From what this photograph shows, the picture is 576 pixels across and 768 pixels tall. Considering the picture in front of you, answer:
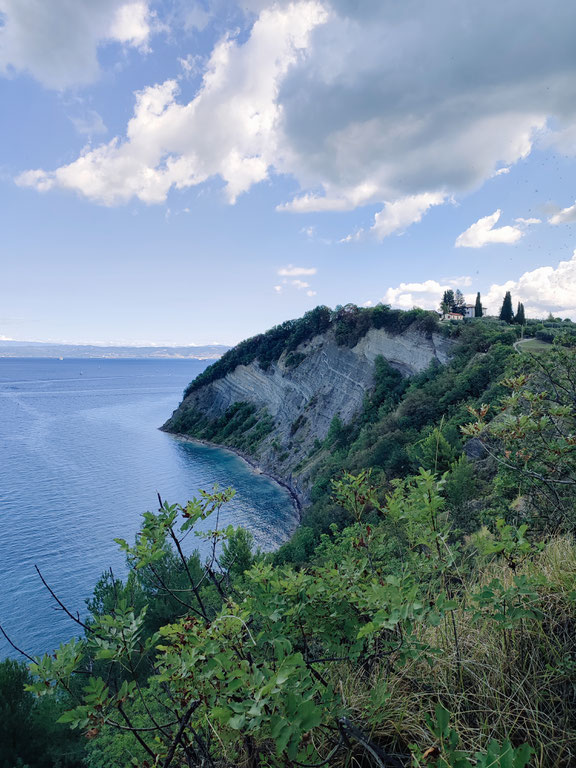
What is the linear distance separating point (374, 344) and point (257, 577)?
4720 cm

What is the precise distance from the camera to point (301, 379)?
5756cm

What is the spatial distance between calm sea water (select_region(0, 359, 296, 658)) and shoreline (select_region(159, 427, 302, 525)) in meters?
0.76

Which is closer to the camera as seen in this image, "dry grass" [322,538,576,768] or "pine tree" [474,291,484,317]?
"dry grass" [322,538,576,768]

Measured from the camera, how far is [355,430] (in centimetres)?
4409

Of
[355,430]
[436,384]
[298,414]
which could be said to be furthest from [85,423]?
[436,384]

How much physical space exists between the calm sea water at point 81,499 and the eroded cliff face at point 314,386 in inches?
170

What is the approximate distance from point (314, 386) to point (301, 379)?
114 inches

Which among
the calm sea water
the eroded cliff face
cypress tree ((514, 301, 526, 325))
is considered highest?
cypress tree ((514, 301, 526, 325))

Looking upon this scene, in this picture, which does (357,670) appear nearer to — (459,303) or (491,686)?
(491,686)

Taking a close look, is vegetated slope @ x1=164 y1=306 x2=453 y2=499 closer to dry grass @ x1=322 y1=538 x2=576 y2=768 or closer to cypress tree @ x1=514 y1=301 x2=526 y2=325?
cypress tree @ x1=514 y1=301 x2=526 y2=325

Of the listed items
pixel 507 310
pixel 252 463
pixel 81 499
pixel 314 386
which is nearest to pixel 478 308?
pixel 507 310

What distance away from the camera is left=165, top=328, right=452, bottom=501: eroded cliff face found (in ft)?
147

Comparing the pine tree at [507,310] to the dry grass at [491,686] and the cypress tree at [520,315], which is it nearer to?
the cypress tree at [520,315]

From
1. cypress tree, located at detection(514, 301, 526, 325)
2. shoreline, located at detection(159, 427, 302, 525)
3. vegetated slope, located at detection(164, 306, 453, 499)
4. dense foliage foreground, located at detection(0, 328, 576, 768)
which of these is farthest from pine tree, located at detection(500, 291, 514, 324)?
dense foliage foreground, located at detection(0, 328, 576, 768)
